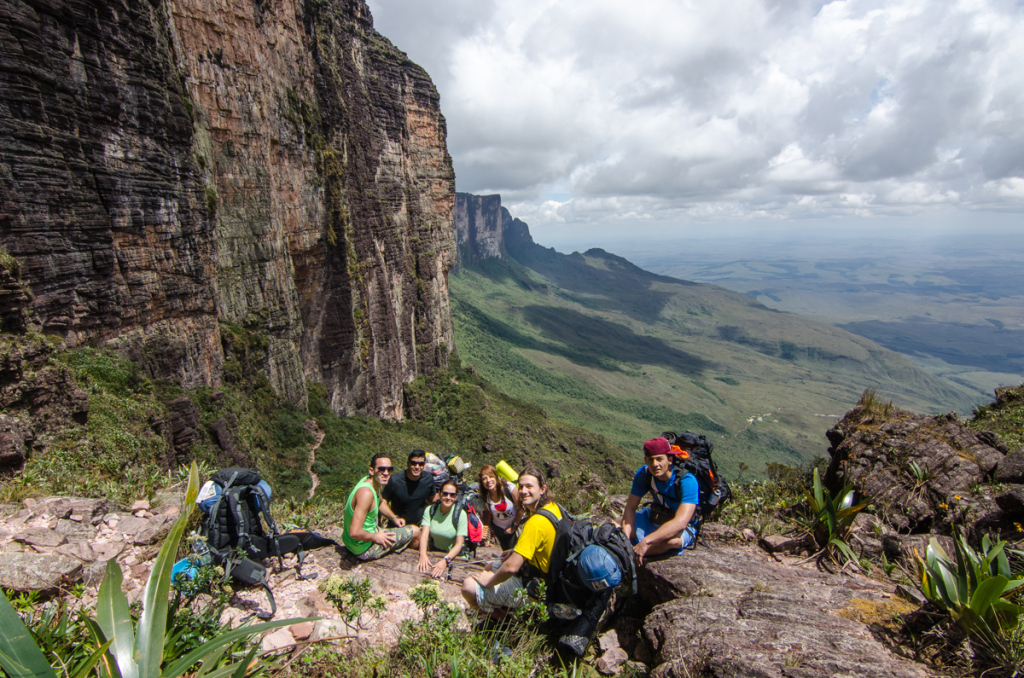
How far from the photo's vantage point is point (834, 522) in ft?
17.7

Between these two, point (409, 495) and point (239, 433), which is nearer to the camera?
point (409, 495)

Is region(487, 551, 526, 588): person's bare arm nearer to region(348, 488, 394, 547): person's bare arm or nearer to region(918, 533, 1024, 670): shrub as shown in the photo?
region(348, 488, 394, 547): person's bare arm

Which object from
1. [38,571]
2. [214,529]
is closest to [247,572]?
[214,529]

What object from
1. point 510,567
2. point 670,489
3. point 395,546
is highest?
point 670,489

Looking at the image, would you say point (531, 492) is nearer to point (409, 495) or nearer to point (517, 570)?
point (517, 570)

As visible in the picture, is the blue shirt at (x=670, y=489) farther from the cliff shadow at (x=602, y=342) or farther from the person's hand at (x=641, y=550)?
the cliff shadow at (x=602, y=342)

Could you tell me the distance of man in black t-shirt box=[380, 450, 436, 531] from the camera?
6.33 metres

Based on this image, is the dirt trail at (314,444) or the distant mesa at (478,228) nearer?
the dirt trail at (314,444)

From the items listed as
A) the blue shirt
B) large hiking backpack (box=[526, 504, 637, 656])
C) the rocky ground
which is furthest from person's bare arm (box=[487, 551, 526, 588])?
the blue shirt

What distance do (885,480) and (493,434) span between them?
2955 centimetres

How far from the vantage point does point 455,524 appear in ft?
19.7

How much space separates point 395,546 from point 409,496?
62 centimetres

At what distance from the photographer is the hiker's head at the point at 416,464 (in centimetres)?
605

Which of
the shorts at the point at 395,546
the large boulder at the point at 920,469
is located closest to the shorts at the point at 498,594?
the shorts at the point at 395,546
